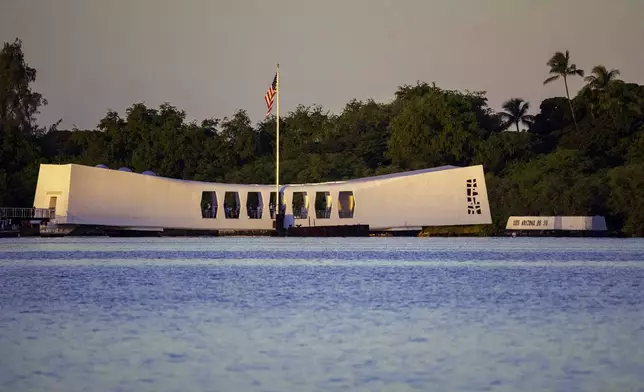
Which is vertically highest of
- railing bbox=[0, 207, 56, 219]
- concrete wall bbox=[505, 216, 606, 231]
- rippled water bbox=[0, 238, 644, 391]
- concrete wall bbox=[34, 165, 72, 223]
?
concrete wall bbox=[34, 165, 72, 223]

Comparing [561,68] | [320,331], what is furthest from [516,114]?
[320,331]

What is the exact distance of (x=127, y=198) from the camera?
74.0m

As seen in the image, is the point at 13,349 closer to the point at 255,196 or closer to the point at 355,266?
the point at 355,266

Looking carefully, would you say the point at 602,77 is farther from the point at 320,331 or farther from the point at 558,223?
the point at 320,331

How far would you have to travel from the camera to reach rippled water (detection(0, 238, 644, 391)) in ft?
38.7

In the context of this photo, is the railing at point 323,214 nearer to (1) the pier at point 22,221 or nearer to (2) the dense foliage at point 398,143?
(2) the dense foliage at point 398,143

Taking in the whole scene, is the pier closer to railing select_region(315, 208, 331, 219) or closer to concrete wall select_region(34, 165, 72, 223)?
concrete wall select_region(34, 165, 72, 223)

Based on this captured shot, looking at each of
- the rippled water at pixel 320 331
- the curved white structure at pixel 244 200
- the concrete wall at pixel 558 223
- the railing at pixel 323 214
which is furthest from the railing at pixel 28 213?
the rippled water at pixel 320 331

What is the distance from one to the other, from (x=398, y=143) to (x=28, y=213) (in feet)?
91.1

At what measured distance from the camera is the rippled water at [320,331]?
11805 mm


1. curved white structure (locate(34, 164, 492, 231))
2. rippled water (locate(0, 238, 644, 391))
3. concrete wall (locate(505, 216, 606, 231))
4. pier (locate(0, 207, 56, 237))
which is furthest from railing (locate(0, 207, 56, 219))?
rippled water (locate(0, 238, 644, 391))

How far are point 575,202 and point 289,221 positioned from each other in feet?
54.0

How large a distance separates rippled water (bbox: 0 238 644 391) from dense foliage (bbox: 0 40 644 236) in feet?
162

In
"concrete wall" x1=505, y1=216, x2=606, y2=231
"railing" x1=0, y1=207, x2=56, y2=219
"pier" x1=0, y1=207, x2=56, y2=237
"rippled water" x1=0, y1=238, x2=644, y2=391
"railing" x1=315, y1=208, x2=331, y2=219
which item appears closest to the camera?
"rippled water" x1=0, y1=238, x2=644, y2=391
